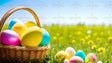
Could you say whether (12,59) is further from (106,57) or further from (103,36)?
(103,36)

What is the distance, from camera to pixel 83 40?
Result: 12.5 feet

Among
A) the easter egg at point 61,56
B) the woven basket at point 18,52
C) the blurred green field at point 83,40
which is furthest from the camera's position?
the blurred green field at point 83,40

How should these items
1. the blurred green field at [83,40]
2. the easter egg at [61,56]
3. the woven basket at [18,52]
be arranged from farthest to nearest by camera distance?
the blurred green field at [83,40] → the easter egg at [61,56] → the woven basket at [18,52]

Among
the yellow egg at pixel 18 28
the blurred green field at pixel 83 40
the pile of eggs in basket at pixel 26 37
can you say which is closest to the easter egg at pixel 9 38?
the pile of eggs in basket at pixel 26 37

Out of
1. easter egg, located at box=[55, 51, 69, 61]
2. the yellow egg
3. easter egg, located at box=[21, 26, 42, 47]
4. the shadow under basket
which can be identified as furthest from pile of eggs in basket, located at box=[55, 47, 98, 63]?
the yellow egg

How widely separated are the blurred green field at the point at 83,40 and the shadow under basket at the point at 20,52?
0.72ft

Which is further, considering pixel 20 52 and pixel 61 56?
pixel 61 56

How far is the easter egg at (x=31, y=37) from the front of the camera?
2.46 metres

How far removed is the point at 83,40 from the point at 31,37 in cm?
156

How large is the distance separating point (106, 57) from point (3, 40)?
4.69 ft

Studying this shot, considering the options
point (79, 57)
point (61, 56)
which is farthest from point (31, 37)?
point (79, 57)

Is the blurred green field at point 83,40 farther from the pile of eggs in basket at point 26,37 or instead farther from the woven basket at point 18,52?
the pile of eggs in basket at point 26,37

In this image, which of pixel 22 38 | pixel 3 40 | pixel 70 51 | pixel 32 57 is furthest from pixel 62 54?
pixel 3 40

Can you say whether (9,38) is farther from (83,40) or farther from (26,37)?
(83,40)
